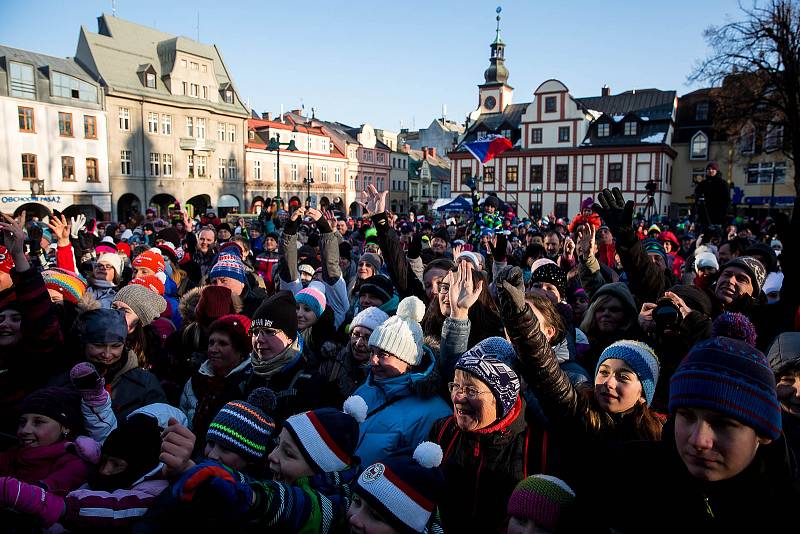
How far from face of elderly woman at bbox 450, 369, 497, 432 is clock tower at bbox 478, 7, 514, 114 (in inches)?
2102

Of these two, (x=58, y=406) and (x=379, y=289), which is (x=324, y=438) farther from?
(x=379, y=289)

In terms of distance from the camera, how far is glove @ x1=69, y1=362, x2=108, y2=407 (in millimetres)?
2748

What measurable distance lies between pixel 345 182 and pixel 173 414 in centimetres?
5398

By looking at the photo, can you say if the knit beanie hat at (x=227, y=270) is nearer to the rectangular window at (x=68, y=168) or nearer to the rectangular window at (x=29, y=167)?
the rectangular window at (x=29, y=167)

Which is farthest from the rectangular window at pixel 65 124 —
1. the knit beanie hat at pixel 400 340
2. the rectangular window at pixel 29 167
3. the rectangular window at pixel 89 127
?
the knit beanie hat at pixel 400 340

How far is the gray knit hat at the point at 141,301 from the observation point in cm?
406

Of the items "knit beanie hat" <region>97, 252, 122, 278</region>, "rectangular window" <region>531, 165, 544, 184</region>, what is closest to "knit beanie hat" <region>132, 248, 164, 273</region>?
"knit beanie hat" <region>97, 252, 122, 278</region>

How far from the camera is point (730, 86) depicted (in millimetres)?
22672

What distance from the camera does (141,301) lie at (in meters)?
4.14

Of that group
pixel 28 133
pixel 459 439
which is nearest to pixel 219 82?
pixel 28 133

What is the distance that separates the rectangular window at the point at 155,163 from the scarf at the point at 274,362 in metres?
38.2

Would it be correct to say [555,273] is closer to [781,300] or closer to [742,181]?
[781,300]

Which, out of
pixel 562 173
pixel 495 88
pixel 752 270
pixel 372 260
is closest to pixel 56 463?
pixel 372 260

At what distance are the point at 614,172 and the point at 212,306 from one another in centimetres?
4438
